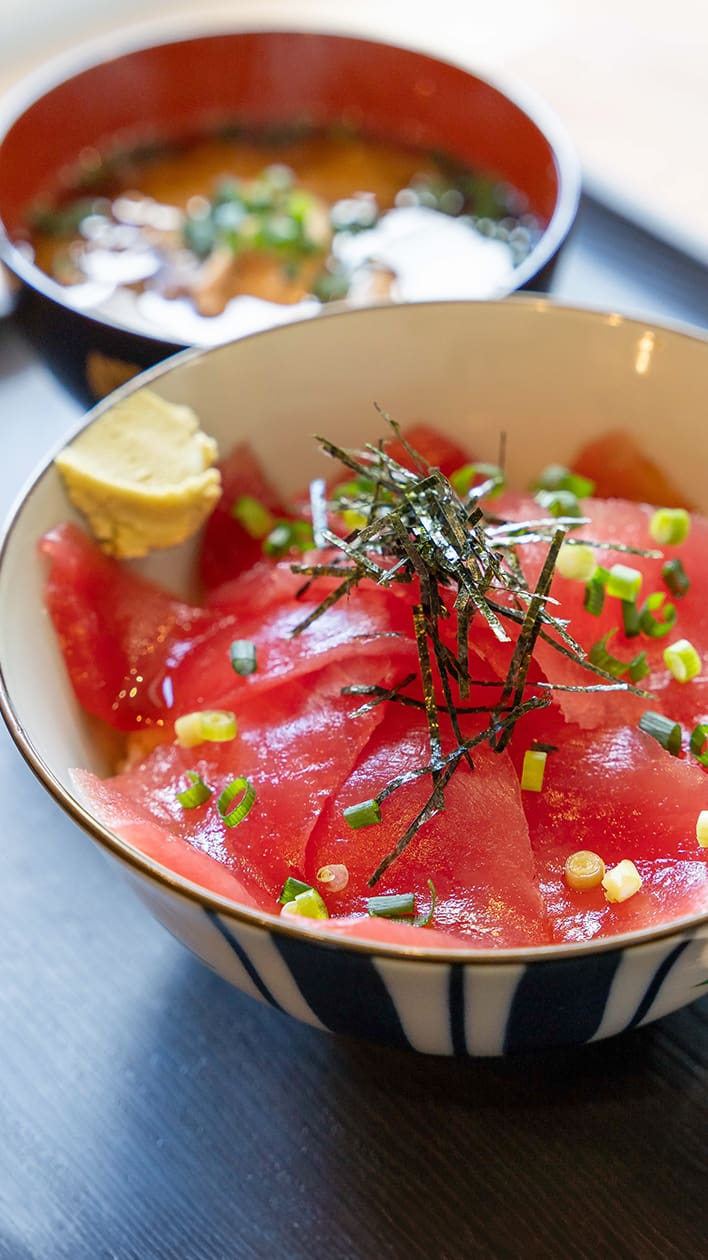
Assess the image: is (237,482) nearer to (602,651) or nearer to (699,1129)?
(602,651)

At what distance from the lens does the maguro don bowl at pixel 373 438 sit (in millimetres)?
909

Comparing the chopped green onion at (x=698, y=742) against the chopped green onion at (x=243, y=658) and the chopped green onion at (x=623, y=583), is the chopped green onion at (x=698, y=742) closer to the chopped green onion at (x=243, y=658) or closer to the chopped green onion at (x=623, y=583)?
the chopped green onion at (x=623, y=583)

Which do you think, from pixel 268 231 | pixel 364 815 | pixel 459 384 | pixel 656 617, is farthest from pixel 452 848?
pixel 268 231

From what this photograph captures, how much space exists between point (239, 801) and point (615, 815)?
0.38 meters

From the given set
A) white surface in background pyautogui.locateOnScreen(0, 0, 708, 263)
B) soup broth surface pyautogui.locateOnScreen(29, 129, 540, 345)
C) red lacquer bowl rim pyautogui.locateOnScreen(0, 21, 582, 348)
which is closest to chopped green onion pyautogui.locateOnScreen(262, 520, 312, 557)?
red lacquer bowl rim pyautogui.locateOnScreen(0, 21, 582, 348)

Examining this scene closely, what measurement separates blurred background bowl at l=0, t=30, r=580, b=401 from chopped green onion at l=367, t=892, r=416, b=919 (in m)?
1.48

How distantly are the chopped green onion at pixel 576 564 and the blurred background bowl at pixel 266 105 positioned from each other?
1.02 metres

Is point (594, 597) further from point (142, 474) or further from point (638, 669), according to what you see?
point (142, 474)

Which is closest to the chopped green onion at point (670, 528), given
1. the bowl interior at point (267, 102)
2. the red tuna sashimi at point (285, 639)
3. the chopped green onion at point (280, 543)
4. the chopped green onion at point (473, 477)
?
the chopped green onion at point (473, 477)

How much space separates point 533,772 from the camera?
1.14 metres

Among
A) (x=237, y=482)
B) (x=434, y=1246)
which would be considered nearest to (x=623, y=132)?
(x=237, y=482)

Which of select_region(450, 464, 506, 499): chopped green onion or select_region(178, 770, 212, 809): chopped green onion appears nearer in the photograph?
select_region(178, 770, 212, 809): chopped green onion

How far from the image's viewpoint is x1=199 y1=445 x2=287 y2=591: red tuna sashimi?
1562 millimetres

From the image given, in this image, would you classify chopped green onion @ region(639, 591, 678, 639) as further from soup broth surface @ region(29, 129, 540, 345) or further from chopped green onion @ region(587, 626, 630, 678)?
soup broth surface @ region(29, 129, 540, 345)
